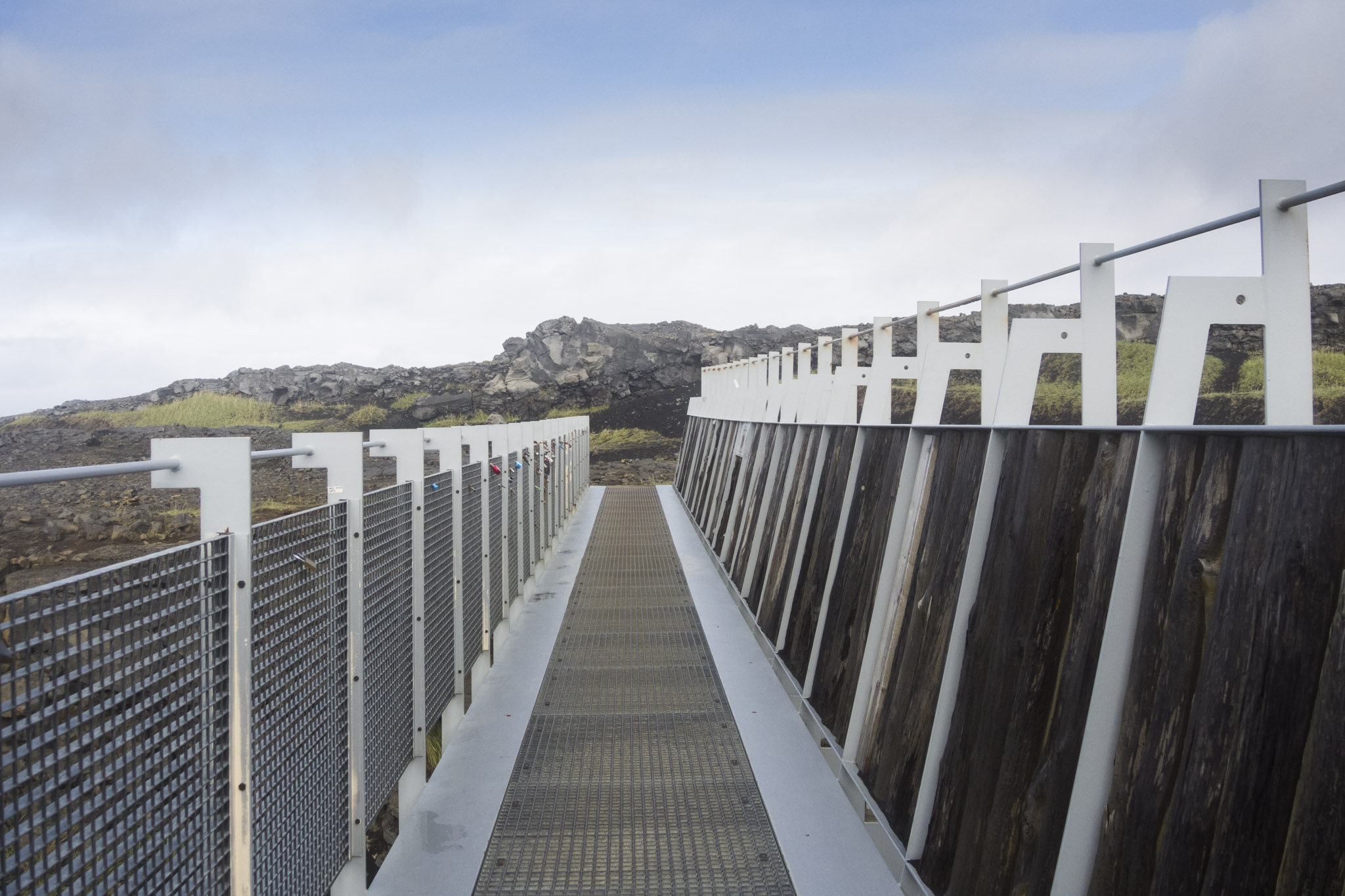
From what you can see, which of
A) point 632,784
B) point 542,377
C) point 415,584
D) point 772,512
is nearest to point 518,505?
point 772,512

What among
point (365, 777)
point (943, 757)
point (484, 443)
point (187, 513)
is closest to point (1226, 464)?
point (943, 757)

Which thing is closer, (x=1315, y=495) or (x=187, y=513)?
(x=1315, y=495)

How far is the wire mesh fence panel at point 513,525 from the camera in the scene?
609cm

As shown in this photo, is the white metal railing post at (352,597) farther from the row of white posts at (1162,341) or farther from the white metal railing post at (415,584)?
the row of white posts at (1162,341)

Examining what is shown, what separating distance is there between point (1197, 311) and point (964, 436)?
1.02m

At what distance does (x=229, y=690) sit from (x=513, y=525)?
4443 mm

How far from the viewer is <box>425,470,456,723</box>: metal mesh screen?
143 inches

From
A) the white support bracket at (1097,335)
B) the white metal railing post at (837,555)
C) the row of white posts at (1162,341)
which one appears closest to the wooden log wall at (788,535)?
the white metal railing post at (837,555)

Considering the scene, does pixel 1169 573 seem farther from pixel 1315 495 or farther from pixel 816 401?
pixel 816 401

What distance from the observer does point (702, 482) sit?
11734 millimetres

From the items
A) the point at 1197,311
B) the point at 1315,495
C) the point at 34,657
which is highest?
the point at 1197,311

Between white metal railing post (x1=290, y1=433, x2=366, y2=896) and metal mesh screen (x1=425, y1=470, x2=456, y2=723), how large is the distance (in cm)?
86

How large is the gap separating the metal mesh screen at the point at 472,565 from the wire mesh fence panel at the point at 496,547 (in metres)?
0.35

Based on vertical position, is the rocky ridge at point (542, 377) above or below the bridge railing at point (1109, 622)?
above
